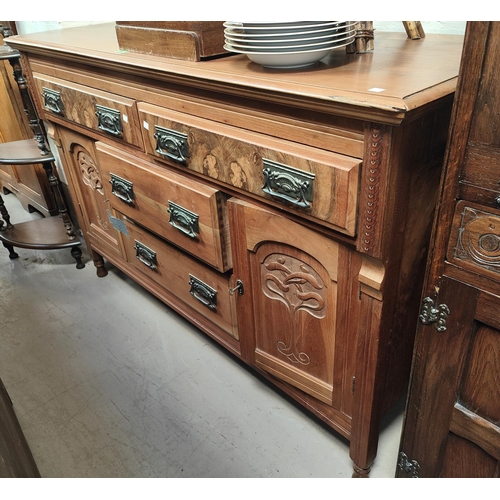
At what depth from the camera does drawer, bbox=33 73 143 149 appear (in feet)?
3.82

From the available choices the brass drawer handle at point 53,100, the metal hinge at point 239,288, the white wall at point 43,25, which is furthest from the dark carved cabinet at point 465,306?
the white wall at point 43,25

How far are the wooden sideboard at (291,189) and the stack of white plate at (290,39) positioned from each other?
0.10 ft

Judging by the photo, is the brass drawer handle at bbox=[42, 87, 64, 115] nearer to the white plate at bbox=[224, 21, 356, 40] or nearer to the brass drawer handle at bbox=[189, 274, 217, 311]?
the brass drawer handle at bbox=[189, 274, 217, 311]

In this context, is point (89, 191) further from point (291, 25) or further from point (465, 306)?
point (465, 306)

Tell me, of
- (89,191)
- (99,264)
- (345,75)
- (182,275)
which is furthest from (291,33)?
(99,264)

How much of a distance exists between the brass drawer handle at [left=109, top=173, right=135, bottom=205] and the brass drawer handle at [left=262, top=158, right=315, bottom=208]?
1.83 ft

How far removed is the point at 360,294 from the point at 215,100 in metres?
0.47

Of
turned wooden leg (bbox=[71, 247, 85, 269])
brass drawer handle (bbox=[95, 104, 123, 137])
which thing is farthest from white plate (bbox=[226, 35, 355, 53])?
turned wooden leg (bbox=[71, 247, 85, 269])

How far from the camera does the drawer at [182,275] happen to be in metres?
→ 1.22

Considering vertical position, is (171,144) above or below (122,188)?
above

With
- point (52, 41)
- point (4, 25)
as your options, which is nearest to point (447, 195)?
point (52, 41)

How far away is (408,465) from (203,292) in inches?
25.3

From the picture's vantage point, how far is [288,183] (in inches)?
32.0

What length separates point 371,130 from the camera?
2.21 feet
